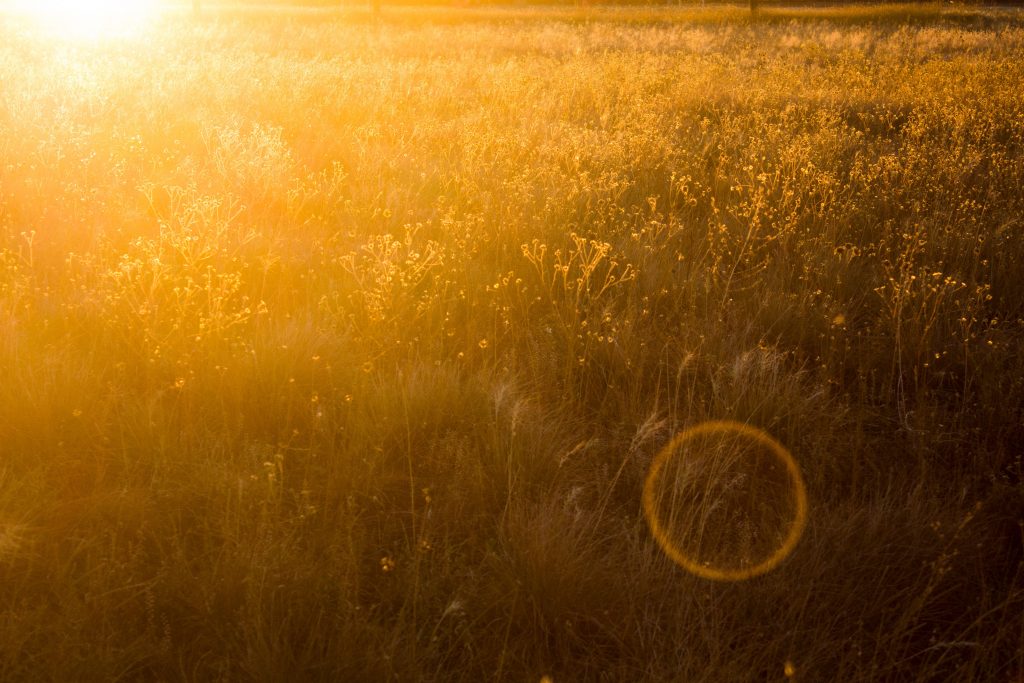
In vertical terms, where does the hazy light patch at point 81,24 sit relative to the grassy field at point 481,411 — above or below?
above

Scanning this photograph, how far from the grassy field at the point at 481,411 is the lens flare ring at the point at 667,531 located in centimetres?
4

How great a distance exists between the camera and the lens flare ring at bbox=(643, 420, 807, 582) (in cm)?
213

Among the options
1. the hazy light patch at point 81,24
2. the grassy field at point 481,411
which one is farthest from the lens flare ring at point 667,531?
the hazy light patch at point 81,24

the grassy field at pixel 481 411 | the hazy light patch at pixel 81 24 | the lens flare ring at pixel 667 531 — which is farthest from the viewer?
the hazy light patch at pixel 81 24

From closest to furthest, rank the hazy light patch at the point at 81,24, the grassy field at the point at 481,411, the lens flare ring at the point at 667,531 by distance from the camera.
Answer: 1. the grassy field at the point at 481,411
2. the lens flare ring at the point at 667,531
3. the hazy light patch at the point at 81,24

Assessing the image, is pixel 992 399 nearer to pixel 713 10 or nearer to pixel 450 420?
pixel 450 420

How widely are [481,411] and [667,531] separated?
797mm

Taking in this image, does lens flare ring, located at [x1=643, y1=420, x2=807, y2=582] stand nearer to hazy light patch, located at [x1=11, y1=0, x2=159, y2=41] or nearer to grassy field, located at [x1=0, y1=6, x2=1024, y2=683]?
grassy field, located at [x1=0, y1=6, x2=1024, y2=683]

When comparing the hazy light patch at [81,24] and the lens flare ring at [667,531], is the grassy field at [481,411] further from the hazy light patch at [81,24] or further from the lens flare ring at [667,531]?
the hazy light patch at [81,24]

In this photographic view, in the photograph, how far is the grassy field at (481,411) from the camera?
1930mm

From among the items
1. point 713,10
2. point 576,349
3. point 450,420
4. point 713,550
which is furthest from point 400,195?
point 713,10

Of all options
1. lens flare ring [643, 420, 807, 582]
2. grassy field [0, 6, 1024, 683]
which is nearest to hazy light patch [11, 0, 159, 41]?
grassy field [0, 6, 1024, 683]

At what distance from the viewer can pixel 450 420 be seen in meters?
2.69

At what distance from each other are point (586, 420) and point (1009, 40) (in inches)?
733
